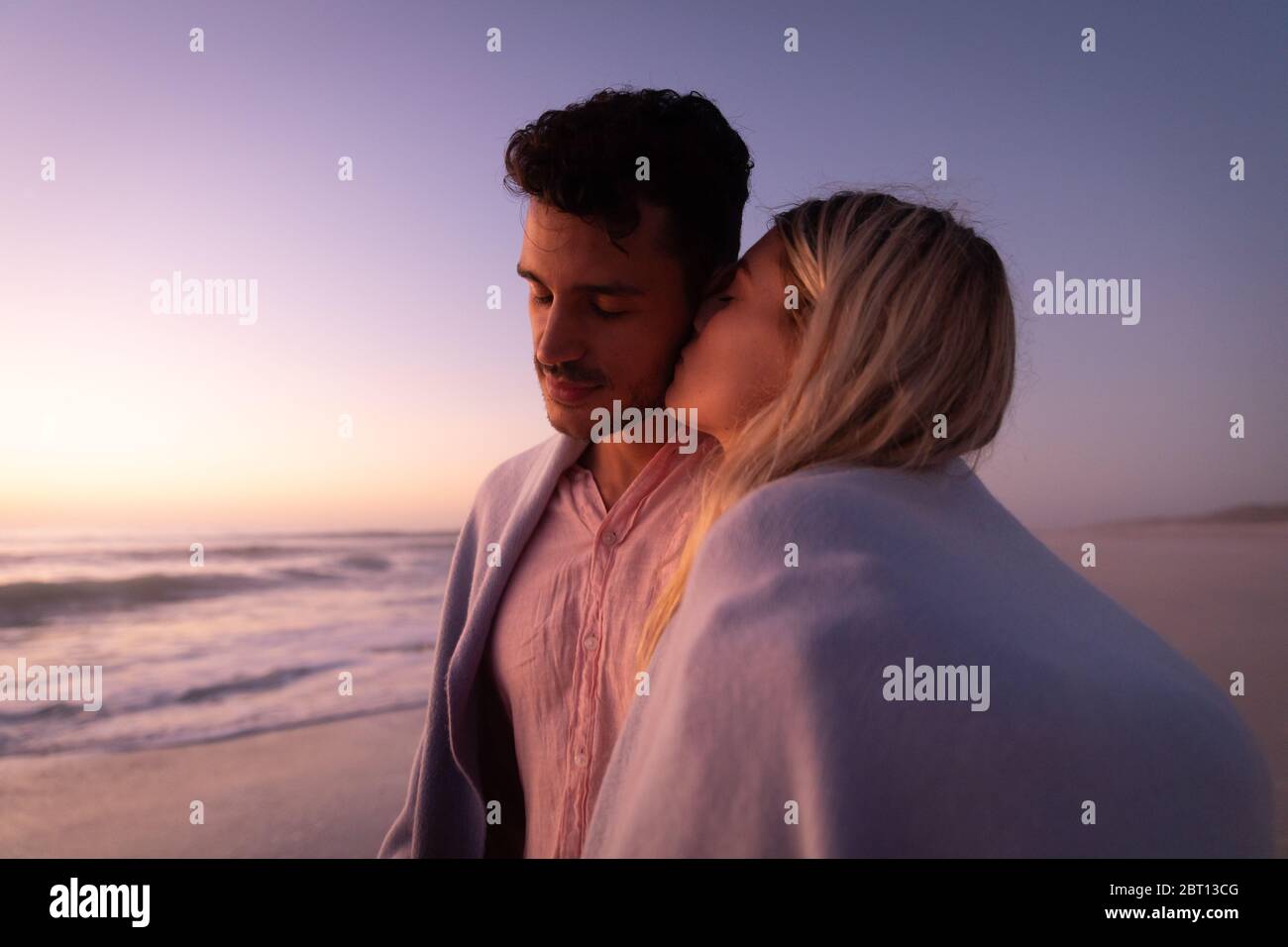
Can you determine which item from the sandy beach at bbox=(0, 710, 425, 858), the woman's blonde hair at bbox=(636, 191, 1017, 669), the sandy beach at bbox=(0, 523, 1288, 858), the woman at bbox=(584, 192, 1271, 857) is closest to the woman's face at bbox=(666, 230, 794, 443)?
the woman's blonde hair at bbox=(636, 191, 1017, 669)

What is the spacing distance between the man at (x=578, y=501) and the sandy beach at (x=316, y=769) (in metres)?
1.73

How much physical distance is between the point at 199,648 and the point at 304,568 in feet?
11.2

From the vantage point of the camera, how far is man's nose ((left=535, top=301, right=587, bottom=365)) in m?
1.97

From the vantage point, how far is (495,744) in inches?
85.5

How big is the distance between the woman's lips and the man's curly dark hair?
31 centimetres

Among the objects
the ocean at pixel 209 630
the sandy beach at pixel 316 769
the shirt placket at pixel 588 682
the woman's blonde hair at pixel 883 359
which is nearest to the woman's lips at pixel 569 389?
the shirt placket at pixel 588 682

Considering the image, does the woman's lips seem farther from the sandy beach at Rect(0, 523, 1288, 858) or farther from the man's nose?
the sandy beach at Rect(0, 523, 1288, 858)

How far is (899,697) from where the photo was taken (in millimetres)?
1156

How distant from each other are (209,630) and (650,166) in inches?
251

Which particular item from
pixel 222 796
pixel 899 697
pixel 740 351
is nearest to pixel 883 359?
pixel 740 351

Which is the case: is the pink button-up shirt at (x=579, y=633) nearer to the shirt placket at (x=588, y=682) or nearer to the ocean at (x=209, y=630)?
the shirt placket at (x=588, y=682)

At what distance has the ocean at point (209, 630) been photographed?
16.9ft
